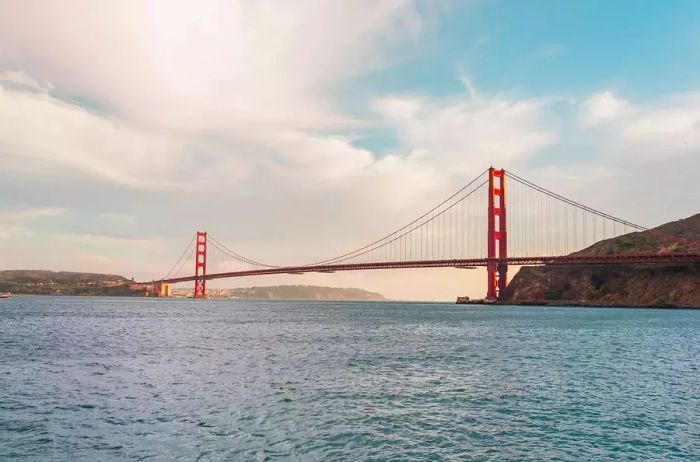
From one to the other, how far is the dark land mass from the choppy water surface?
95.2 metres

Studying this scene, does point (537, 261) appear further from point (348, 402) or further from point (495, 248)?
point (348, 402)

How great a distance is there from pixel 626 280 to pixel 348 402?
131923 millimetres

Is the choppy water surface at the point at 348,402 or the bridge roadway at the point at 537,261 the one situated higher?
the bridge roadway at the point at 537,261

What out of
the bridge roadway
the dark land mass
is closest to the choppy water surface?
the bridge roadway

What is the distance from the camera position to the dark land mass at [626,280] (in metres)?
120

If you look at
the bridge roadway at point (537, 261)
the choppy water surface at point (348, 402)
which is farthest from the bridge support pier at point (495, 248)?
the choppy water surface at point (348, 402)

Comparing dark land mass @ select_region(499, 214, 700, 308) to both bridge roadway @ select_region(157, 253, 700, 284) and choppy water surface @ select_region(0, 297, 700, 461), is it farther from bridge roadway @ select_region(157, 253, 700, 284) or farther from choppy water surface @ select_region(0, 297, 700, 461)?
choppy water surface @ select_region(0, 297, 700, 461)

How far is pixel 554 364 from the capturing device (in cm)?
3120

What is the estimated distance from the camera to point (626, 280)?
13275 cm

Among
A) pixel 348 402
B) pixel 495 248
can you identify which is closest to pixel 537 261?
pixel 495 248

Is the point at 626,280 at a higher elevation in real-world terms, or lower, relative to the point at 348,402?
higher

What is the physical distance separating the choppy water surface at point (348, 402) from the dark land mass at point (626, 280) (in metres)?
95.2

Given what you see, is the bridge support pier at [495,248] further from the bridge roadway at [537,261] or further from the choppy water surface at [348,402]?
the choppy water surface at [348,402]

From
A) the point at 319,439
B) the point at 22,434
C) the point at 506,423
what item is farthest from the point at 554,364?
the point at 22,434
